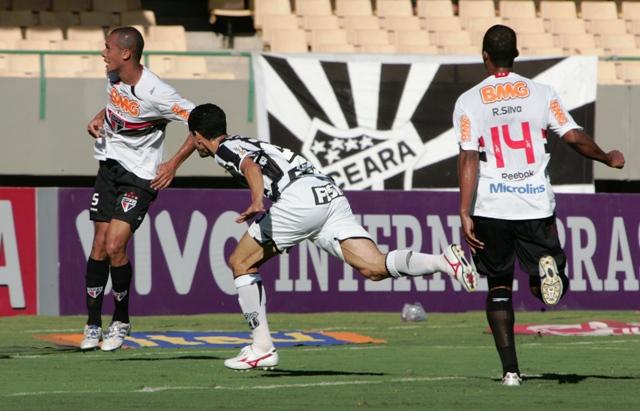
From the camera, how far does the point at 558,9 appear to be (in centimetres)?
2514

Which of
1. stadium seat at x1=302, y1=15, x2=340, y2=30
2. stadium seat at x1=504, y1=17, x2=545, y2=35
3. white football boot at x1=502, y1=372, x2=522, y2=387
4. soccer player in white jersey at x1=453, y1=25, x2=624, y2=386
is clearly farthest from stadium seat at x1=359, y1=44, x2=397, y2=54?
white football boot at x1=502, y1=372, x2=522, y2=387

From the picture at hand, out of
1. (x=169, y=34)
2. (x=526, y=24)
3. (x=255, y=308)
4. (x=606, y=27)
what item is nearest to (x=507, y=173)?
(x=255, y=308)

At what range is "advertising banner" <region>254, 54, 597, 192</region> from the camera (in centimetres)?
2036

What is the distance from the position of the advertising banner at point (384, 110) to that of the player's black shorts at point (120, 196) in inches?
345

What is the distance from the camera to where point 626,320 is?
16.0 m

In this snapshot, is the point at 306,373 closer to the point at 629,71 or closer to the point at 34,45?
the point at 34,45

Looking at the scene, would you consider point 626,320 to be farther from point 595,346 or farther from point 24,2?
point 24,2

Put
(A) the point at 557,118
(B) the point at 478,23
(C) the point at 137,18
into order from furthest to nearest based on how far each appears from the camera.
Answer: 1. (B) the point at 478,23
2. (C) the point at 137,18
3. (A) the point at 557,118

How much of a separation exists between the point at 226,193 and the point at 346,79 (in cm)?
424

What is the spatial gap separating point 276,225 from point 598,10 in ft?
55.6

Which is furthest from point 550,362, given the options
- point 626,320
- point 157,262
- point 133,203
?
point 157,262

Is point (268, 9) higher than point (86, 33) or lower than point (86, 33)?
higher

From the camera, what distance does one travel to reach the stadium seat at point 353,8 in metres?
23.5

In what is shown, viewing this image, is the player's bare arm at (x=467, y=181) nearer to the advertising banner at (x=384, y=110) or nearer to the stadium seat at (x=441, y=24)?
the advertising banner at (x=384, y=110)
